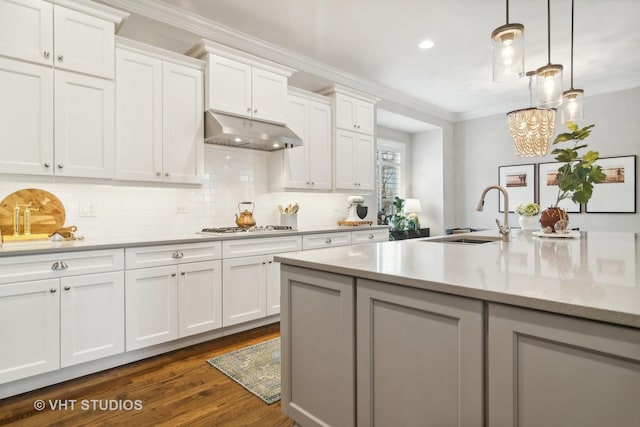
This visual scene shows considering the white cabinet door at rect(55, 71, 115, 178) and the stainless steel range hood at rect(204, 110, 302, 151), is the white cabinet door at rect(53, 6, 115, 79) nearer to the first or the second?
the white cabinet door at rect(55, 71, 115, 178)

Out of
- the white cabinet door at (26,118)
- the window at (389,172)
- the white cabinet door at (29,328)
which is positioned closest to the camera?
the white cabinet door at (29,328)

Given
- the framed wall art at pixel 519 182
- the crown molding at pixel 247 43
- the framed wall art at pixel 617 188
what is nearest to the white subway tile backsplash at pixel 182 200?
the crown molding at pixel 247 43

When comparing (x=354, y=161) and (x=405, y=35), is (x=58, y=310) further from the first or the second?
(x=405, y=35)

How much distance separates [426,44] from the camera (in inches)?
153

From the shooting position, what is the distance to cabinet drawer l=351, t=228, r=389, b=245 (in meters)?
4.30

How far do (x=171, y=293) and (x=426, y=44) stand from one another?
3.49 meters

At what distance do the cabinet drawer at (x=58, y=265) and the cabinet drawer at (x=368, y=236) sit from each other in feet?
8.25

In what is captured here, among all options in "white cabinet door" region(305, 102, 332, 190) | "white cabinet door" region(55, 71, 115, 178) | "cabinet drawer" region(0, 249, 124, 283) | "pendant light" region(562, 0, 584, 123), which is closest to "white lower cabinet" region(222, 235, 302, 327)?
"cabinet drawer" region(0, 249, 124, 283)

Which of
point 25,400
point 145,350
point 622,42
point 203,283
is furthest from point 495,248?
point 622,42

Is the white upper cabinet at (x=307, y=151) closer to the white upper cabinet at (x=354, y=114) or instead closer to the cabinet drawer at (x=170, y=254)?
the white upper cabinet at (x=354, y=114)

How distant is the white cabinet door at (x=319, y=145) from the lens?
4176mm

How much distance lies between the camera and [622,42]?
12.6 ft

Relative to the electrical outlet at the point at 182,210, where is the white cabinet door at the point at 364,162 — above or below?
above

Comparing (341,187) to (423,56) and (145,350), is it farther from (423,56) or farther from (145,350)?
(145,350)
